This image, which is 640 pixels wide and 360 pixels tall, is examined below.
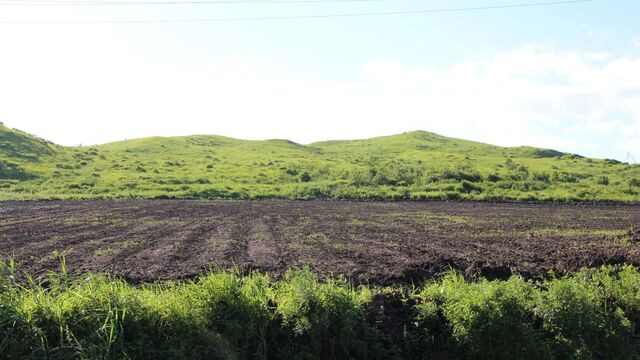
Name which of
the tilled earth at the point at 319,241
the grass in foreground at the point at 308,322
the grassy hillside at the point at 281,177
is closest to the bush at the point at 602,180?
the grassy hillside at the point at 281,177

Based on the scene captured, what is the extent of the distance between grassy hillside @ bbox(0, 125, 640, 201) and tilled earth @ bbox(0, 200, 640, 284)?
13.4 meters

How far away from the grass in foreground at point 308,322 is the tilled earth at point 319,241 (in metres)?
1.95

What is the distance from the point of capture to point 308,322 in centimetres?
820

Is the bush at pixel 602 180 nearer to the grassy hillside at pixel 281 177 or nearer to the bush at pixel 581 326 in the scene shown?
the grassy hillside at pixel 281 177

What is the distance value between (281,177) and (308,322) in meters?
48.2

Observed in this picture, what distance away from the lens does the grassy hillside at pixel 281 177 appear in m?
45.3

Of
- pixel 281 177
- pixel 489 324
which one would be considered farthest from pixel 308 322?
pixel 281 177

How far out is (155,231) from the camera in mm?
21766

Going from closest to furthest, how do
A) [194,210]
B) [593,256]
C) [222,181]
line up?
[593,256]
[194,210]
[222,181]

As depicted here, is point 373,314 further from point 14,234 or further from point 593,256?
point 14,234

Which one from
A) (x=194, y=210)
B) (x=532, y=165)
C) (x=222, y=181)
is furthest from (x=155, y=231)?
(x=532, y=165)

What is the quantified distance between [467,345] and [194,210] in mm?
25630

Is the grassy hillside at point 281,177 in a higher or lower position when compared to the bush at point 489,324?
higher

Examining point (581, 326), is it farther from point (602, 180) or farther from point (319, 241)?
point (602, 180)
